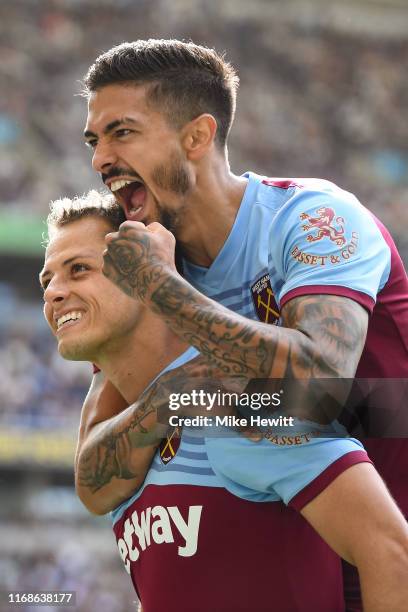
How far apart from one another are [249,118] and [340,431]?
54.1 ft

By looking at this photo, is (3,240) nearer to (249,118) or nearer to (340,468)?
(249,118)

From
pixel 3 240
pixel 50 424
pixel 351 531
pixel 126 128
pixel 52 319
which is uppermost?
pixel 3 240

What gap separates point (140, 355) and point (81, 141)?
48.0 feet

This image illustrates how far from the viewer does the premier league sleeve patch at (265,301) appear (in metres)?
3.54

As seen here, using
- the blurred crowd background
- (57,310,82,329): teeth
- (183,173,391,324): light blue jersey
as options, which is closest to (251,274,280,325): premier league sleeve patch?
(183,173,391,324): light blue jersey

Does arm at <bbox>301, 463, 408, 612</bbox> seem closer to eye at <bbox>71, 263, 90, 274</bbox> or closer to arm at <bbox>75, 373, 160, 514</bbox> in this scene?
arm at <bbox>75, 373, 160, 514</bbox>

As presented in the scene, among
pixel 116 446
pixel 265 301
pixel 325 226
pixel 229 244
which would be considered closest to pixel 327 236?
pixel 325 226

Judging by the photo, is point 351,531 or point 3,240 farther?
point 3,240

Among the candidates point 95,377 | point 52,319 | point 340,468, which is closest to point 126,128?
point 52,319

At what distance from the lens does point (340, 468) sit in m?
3.09

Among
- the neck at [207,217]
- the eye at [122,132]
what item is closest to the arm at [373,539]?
the neck at [207,217]

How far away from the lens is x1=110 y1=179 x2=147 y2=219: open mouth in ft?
12.2

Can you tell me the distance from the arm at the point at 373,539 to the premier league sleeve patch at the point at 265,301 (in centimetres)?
69
